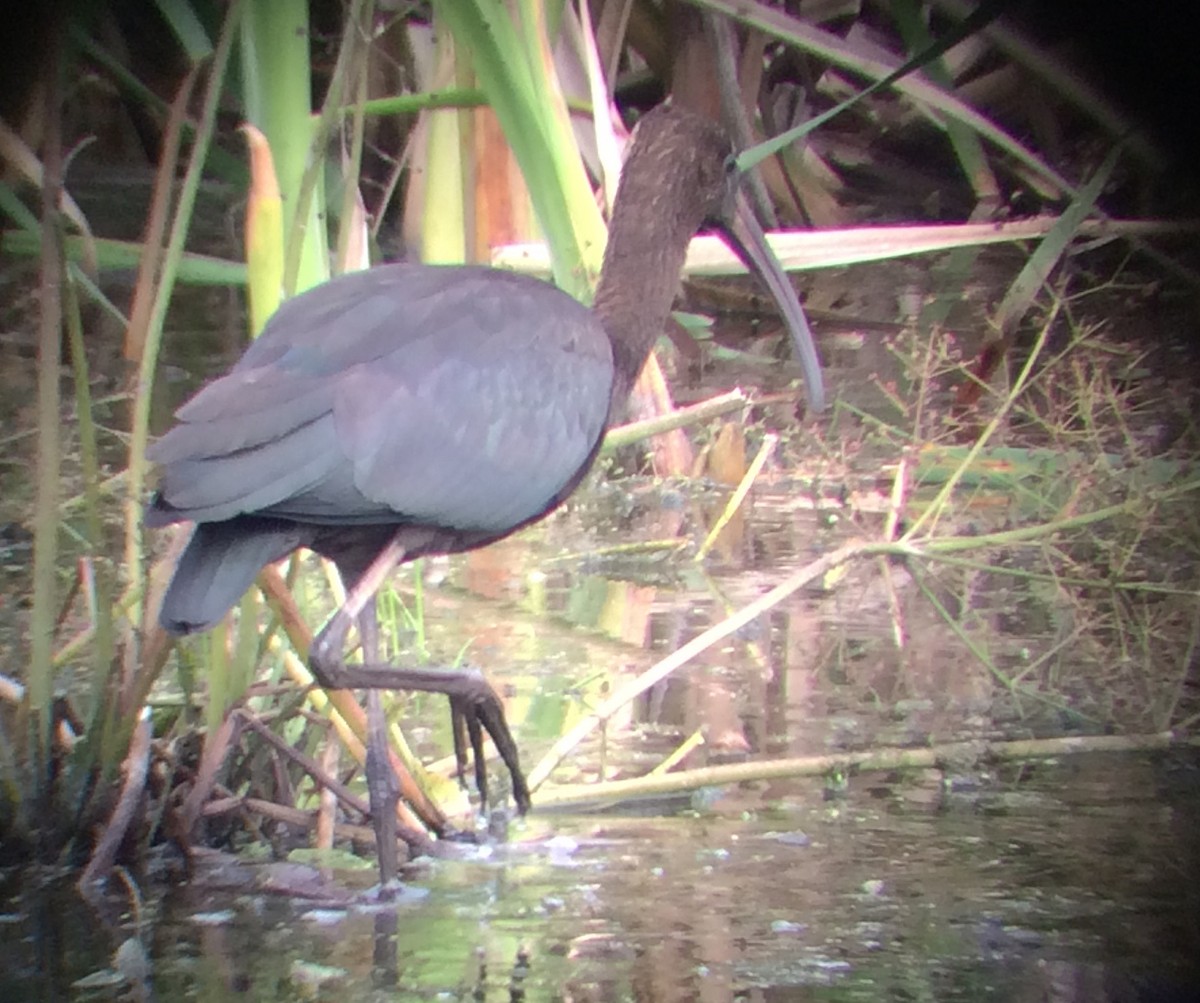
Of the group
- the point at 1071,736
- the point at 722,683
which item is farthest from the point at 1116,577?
the point at 722,683

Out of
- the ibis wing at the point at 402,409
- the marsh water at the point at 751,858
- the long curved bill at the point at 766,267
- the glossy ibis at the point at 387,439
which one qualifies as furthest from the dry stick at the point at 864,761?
the long curved bill at the point at 766,267

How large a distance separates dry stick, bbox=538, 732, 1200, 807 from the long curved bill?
2.98 feet

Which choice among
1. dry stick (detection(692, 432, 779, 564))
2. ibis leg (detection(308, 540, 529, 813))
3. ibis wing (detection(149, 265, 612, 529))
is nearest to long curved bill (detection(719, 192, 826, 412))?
dry stick (detection(692, 432, 779, 564))

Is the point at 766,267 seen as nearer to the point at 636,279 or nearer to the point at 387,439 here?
the point at 636,279

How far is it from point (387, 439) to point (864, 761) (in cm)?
76

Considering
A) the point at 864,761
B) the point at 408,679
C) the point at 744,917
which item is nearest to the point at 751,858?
the point at 744,917

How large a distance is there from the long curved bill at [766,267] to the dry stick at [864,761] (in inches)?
35.7

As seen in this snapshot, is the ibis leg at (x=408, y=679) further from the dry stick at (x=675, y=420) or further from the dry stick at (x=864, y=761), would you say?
the dry stick at (x=675, y=420)

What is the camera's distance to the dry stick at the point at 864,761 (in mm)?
2279

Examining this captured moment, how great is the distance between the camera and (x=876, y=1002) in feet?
5.62

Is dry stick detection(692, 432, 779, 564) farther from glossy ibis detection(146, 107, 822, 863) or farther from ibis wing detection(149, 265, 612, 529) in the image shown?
ibis wing detection(149, 265, 612, 529)

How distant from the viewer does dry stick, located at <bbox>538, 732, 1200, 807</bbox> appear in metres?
2.28

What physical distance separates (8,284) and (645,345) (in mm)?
2304

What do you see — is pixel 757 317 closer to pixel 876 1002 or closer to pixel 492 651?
pixel 492 651
